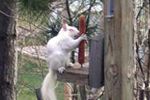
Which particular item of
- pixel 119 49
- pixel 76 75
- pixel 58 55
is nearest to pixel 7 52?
pixel 58 55

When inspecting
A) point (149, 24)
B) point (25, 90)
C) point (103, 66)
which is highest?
point (149, 24)

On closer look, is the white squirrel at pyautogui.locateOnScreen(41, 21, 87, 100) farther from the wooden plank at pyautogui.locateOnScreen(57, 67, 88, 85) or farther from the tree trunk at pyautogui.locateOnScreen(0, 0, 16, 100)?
the tree trunk at pyautogui.locateOnScreen(0, 0, 16, 100)

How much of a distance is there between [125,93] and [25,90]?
422cm

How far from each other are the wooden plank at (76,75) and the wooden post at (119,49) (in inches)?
7.9

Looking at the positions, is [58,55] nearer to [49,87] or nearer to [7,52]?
[49,87]

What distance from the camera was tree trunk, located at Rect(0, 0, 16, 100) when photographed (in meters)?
3.26

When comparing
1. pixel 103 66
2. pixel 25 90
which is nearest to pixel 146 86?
pixel 103 66

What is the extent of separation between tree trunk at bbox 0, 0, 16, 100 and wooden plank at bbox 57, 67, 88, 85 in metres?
1.18

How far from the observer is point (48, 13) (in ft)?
9.96

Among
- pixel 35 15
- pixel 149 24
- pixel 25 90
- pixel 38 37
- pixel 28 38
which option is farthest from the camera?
pixel 25 90

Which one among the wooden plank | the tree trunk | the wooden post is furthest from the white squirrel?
the tree trunk

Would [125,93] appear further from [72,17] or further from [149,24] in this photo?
[72,17]

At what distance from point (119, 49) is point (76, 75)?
0.32m

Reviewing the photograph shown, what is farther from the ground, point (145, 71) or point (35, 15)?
point (35, 15)
